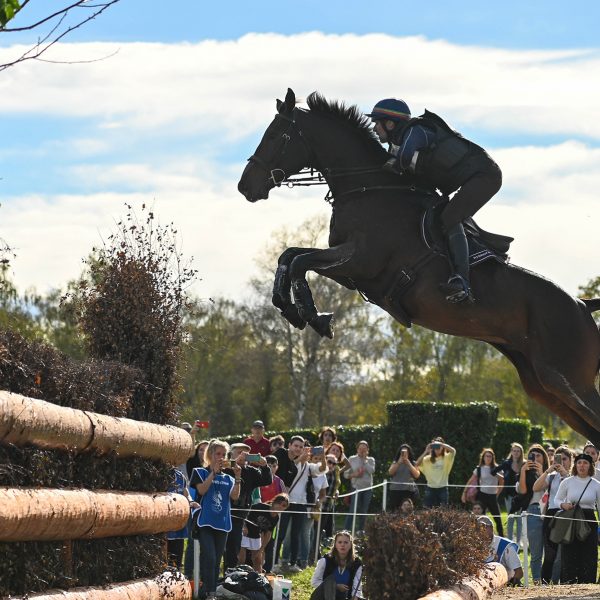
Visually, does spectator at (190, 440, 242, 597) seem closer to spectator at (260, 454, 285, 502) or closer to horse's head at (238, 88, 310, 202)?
spectator at (260, 454, 285, 502)

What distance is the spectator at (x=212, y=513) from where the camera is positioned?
37.3 feet

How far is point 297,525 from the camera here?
47.8 ft

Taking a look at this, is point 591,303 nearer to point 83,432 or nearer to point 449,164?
point 449,164

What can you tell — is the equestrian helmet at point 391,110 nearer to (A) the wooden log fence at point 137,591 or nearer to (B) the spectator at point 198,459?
(A) the wooden log fence at point 137,591

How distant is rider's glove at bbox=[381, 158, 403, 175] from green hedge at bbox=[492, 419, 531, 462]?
1813 centimetres

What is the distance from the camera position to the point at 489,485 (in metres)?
16.6

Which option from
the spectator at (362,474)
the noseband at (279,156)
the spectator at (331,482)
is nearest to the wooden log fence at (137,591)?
the noseband at (279,156)

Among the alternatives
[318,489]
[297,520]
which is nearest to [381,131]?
[297,520]

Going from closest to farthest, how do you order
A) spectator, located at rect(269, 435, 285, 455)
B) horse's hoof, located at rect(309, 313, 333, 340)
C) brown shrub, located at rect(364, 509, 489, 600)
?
brown shrub, located at rect(364, 509, 489, 600)
horse's hoof, located at rect(309, 313, 333, 340)
spectator, located at rect(269, 435, 285, 455)

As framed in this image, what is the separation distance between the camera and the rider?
31.3 ft

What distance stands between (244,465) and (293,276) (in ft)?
14.4

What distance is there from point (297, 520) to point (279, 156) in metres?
6.01

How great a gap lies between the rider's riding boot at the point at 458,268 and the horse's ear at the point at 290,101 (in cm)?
175

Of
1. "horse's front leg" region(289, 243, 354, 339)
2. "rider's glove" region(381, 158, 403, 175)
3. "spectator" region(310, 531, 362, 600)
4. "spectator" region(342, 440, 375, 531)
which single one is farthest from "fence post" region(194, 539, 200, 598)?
"spectator" region(342, 440, 375, 531)
